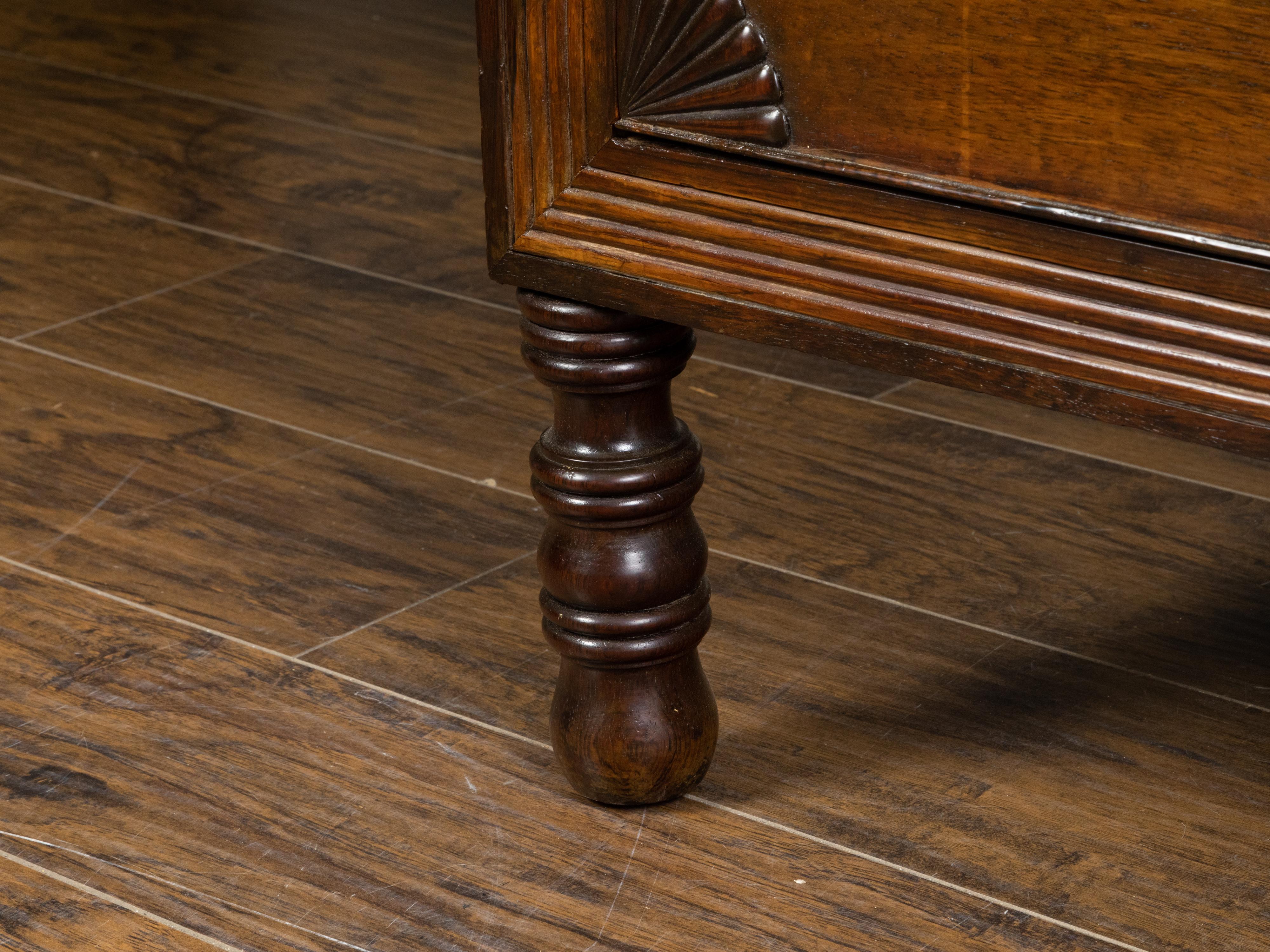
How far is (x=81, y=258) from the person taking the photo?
197 cm

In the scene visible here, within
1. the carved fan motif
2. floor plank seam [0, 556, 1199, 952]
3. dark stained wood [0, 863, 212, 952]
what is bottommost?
floor plank seam [0, 556, 1199, 952]

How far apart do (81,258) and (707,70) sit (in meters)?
1.32

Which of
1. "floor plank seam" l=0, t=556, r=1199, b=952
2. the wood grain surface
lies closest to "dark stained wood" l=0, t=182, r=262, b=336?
"floor plank seam" l=0, t=556, r=1199, b=952

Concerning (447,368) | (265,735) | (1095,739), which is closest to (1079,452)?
(1095,739)

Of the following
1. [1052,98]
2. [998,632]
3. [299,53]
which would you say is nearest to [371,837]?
[998,632]

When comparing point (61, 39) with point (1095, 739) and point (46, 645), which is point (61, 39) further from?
point (1095, 739)

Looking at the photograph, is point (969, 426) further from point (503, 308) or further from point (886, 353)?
point (886, 353)

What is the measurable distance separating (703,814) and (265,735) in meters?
0.30

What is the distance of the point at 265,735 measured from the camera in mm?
1146

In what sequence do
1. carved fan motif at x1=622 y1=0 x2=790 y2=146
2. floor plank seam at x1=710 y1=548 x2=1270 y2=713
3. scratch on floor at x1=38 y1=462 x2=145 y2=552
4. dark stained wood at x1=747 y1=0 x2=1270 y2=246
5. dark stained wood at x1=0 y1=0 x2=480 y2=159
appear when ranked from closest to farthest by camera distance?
dark stained wood at x1=747 y1=0 x2=1270 y2=246 → carved fan motif at x1=622 y1=0 x2=790 y2=146 → floor plank seam at x1=710 y1=548 x2=1270 y2=713 → scratch on floor at x1=38 y1=462 x2=145 y2=552 → dark stained wood at x1=0 y1=0 x2=480 y2=159

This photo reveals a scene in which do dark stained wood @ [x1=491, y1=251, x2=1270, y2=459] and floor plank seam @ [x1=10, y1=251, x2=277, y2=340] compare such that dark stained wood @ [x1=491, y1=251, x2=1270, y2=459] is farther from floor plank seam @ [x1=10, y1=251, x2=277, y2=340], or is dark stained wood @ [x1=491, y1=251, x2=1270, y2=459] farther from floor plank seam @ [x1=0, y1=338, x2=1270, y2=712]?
floor plank seam @ [x1=10, y1=251, x2=277, y2=340]

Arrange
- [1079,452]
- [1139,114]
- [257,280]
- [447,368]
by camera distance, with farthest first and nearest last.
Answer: [257,280], [447,368], [1079,452], [1139,114]

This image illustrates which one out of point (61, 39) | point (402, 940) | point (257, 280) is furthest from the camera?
point (61, 39)

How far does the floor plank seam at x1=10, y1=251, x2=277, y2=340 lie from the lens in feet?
5.87
